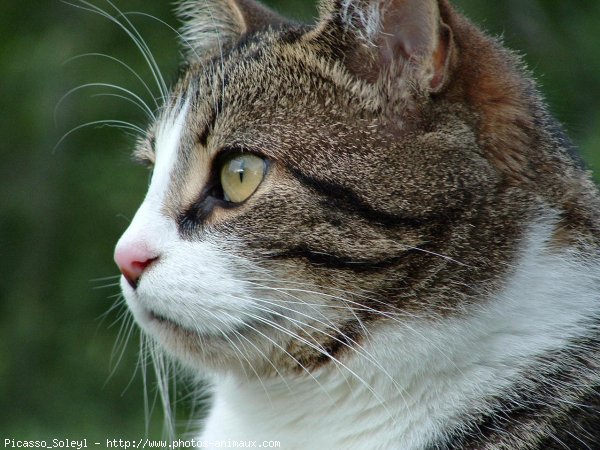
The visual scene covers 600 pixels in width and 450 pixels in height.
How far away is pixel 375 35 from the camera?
2215mm

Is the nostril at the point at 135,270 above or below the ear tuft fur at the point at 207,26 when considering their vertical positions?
below

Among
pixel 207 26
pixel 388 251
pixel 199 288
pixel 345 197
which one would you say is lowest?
pixel 199 288

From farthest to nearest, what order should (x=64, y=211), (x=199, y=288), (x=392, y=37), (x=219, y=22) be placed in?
(x=64, y=211) < (x=219, y=22) < (x=392, y=37) < (x=199, y=288)

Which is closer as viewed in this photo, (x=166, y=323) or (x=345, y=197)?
(x=345, y=197)

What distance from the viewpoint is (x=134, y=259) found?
213 centimetres

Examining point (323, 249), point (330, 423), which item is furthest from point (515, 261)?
point (330, 423)

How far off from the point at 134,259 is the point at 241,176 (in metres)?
0.33

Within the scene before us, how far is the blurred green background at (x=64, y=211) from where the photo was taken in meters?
4.35

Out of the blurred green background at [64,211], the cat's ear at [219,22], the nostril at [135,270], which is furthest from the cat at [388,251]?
the blurred green background at [64,211]

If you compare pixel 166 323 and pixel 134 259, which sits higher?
pixel 134 259

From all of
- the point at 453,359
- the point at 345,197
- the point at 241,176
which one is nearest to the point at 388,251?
the point at 345,197

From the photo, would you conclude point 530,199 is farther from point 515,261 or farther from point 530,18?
point 530,18

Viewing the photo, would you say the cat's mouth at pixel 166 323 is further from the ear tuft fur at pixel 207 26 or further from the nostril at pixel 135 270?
the ear tuft fur at pixel 207 26

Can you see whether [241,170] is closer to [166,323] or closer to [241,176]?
[241,176]
